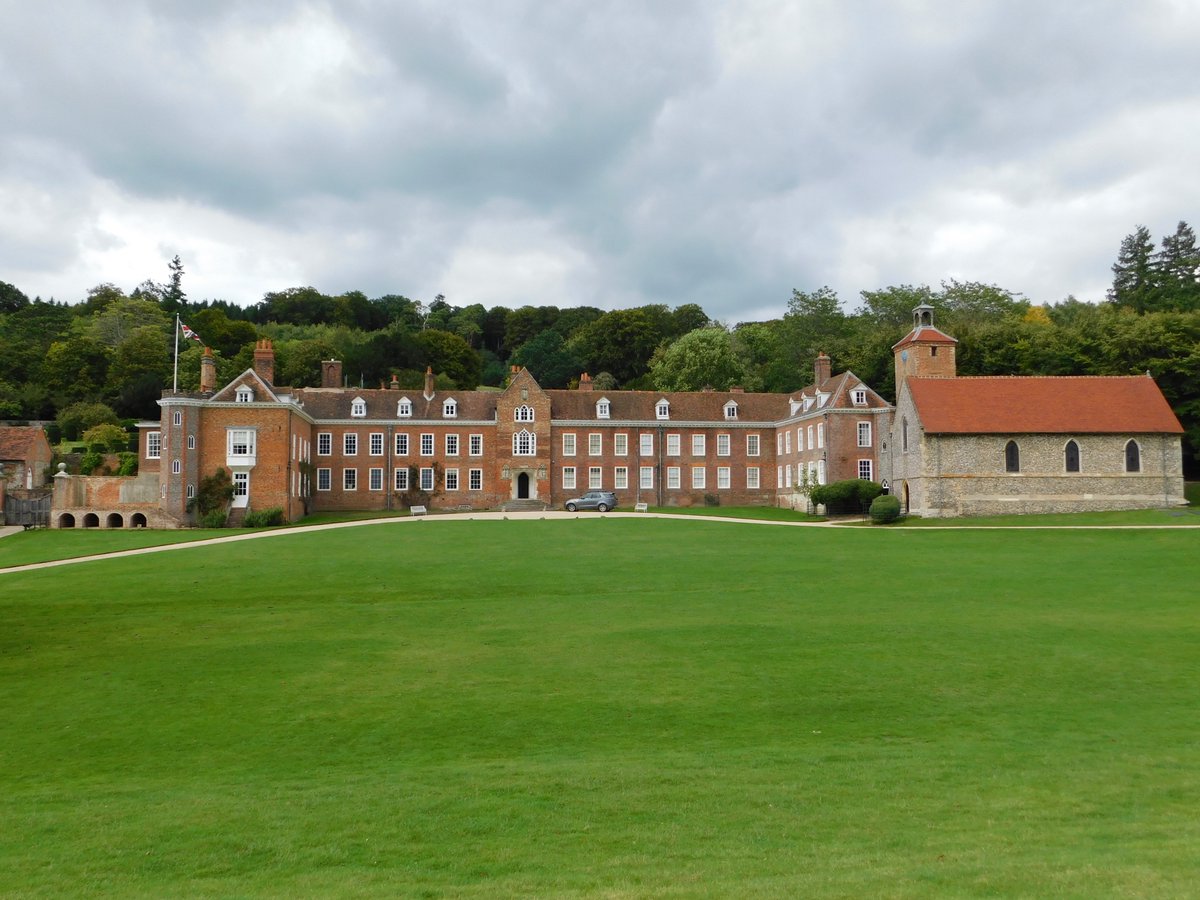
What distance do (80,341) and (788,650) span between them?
83779mm

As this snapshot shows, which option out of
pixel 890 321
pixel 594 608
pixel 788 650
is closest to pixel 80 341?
pixel 890 321

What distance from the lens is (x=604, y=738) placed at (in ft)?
37.2

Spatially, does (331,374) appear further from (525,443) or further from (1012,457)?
(1012,457)

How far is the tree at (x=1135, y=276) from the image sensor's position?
74.7m

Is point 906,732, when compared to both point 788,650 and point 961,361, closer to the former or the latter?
point 788,650

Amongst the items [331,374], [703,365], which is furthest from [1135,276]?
[331,374]

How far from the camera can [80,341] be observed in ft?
268

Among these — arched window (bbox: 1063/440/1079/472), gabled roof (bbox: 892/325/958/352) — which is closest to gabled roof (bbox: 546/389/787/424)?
gabled roof (bbox: 892/325/958/352)

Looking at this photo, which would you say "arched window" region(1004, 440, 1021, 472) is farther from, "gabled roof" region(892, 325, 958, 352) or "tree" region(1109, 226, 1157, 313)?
"tree" region(1109, 226, 1157, 313)

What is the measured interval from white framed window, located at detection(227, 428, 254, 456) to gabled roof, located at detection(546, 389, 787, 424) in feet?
62.5

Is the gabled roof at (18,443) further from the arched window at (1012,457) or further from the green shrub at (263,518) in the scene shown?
the arched window at (1012,457)

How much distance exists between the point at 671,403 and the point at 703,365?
1695 cm

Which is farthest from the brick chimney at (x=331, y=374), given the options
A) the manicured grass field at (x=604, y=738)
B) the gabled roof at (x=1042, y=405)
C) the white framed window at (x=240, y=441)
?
the manicured grass field at (x=604, y=738)

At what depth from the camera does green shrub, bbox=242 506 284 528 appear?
47312 millimetres
